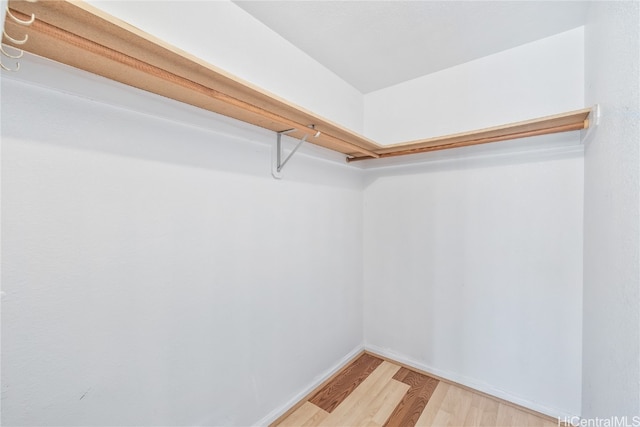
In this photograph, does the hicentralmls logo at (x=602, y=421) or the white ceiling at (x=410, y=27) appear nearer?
the hicentralmls logo at (x=602, y=421)

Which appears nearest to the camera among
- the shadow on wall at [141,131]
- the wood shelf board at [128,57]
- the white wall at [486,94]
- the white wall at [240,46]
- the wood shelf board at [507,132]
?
the wood shelf board at [128,57]

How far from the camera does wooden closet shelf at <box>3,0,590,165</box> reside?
682 millimetres

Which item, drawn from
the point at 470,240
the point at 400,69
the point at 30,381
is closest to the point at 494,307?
the point at 470,240

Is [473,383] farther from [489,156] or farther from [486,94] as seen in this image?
[486,94]

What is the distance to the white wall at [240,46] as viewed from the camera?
3.55 feet

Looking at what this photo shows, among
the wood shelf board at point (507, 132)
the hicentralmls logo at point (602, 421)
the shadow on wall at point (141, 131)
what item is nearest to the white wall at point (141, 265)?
the shadow on wall at point (141, 131)

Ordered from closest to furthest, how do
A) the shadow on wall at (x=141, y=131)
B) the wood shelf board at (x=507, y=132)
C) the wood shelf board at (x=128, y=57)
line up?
1. the wood shelf board at (x=128, y=57)
2. the shadow on wall at (x=141, y=131)
3. the wood shelf board at (x=507, y=132)

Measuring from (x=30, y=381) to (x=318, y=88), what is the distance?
2074 millimetres

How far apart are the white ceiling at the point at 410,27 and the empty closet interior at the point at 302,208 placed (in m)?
0.02

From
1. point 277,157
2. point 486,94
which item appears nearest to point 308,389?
point 277,157

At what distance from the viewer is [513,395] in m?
1.78

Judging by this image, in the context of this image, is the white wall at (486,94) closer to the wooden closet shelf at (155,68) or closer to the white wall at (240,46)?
the wooden closet shelf at (155,68)

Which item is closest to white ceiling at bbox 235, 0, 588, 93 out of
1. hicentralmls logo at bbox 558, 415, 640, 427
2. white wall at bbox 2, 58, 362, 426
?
white wall at bbox 2, 58, 362, 426

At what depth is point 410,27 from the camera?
156 cm
